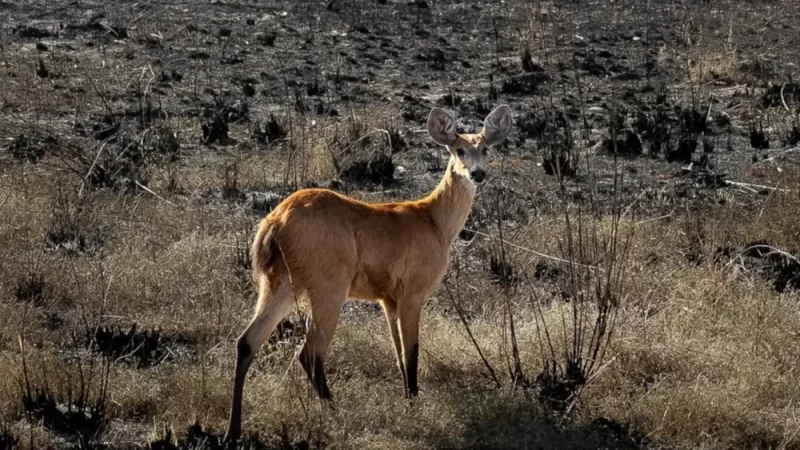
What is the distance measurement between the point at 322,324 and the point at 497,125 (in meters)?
1.87

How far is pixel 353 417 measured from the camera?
7598mm

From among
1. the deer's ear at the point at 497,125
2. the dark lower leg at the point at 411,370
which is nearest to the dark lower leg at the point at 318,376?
the dark lower leg at the point at 411,370

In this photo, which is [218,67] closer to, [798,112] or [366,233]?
[798,112]

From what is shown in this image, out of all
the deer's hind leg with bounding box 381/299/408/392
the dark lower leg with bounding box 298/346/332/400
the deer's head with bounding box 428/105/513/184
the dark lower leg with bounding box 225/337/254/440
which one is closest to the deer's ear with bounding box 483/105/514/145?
the deer's head with bounding box 428/105/513/184

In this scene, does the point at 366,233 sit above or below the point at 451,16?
above

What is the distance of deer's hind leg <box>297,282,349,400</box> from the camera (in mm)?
7707

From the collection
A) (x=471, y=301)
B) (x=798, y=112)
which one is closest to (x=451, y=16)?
(x=798, y=112)

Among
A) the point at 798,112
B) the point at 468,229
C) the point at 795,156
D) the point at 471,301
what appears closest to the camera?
the point at 471,301

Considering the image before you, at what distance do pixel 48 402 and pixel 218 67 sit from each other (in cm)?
1065

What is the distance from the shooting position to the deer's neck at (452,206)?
8539mm

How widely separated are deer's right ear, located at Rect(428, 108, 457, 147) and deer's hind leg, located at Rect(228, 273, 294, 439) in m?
1.51

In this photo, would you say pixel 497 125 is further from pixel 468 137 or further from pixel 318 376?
pixel 318 376

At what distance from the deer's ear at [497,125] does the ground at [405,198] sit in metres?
0.37

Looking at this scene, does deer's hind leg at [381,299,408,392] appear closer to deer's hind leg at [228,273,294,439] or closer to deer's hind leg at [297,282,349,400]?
deer's hind leg at [297,282,349,400]
